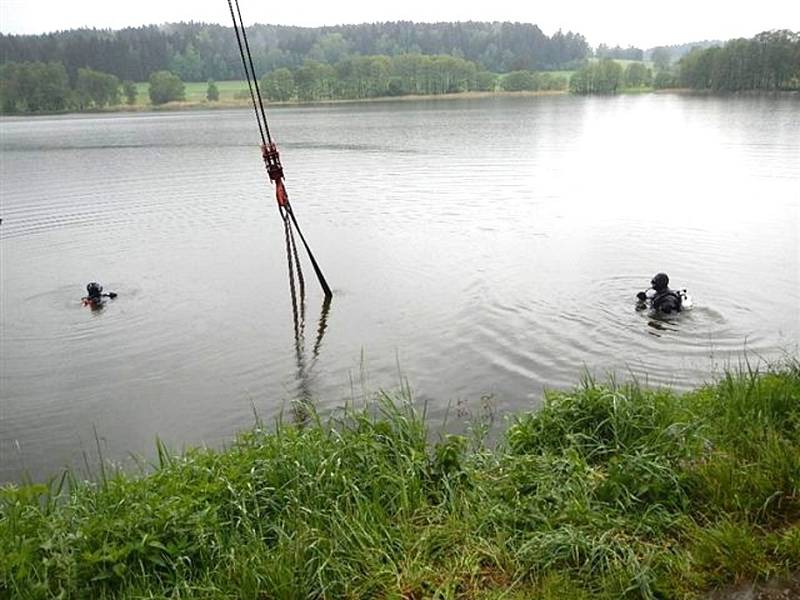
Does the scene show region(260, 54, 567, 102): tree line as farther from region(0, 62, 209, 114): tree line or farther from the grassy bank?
the grassy bank

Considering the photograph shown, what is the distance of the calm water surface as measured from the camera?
32.1 feet

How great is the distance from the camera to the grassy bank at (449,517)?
359cm

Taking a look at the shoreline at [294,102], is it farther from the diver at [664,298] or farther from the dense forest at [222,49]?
the diver at [664,298]

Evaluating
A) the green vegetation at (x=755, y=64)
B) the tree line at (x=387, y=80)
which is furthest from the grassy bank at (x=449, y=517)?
the tree line at (x=387, y=80)

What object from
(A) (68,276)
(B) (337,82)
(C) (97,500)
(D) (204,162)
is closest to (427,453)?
(C) (97,500)

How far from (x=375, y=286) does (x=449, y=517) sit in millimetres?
10945

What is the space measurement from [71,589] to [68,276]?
15058 millimetres

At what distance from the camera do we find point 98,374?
10.9 metres

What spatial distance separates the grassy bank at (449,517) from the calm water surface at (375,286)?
3810 millimetres

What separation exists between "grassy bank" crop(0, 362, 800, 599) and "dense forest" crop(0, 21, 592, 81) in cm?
15236

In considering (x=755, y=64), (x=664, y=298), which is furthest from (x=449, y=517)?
(x=755, y=64)

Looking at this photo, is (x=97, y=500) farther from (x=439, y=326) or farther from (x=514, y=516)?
(x=439, y=326)

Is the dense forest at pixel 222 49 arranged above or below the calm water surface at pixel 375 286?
above

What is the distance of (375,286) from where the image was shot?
14.9 meters
